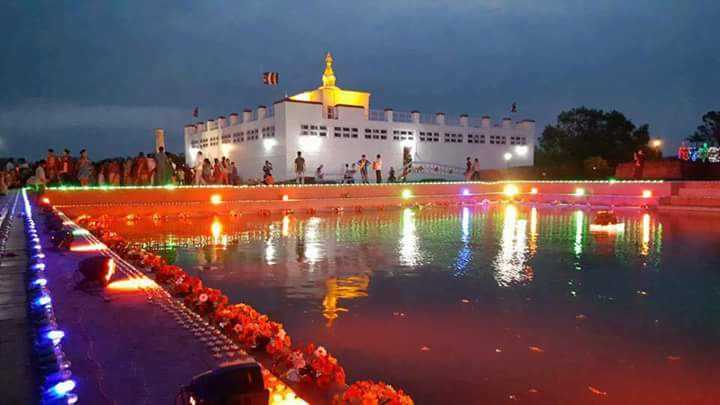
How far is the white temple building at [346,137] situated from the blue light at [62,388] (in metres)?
28.3

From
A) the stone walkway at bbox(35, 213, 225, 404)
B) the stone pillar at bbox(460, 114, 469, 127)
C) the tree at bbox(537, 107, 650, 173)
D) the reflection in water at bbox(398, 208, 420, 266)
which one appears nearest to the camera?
the stone walkway at bbox(35, 213, 225, 404)

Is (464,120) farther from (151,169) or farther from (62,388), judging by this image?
(62,388)

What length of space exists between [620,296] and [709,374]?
2.57 m

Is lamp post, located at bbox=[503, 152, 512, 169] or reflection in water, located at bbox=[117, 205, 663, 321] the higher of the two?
lamp post, located at bbox=[503, 152, 512, 169]

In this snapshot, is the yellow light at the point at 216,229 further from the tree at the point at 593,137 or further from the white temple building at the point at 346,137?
the tree at the point at 593,137

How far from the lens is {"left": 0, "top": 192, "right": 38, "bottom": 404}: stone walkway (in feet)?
9.45

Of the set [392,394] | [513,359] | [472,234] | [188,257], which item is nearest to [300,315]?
[513,359]

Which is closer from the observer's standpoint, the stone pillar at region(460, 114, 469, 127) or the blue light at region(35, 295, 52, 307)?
the blue light at region(35, 295, 52, 307)

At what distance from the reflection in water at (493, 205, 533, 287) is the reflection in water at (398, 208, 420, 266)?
1.45 meters

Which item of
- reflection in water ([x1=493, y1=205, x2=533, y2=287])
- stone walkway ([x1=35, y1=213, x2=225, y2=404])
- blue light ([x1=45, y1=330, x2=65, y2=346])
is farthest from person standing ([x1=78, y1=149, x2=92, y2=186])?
blue light ([x1=45, y1=330, x2=65, y2=346])

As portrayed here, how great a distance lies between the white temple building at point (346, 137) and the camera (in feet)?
104

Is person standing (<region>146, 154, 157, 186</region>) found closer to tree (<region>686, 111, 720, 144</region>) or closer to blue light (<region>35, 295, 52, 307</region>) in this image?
blue light (<region>35, 295, 52, 307</region>)

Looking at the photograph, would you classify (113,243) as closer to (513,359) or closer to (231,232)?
(231,232)

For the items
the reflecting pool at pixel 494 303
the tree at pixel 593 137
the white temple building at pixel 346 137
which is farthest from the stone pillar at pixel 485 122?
the reflecting pool at pixel 494 303
